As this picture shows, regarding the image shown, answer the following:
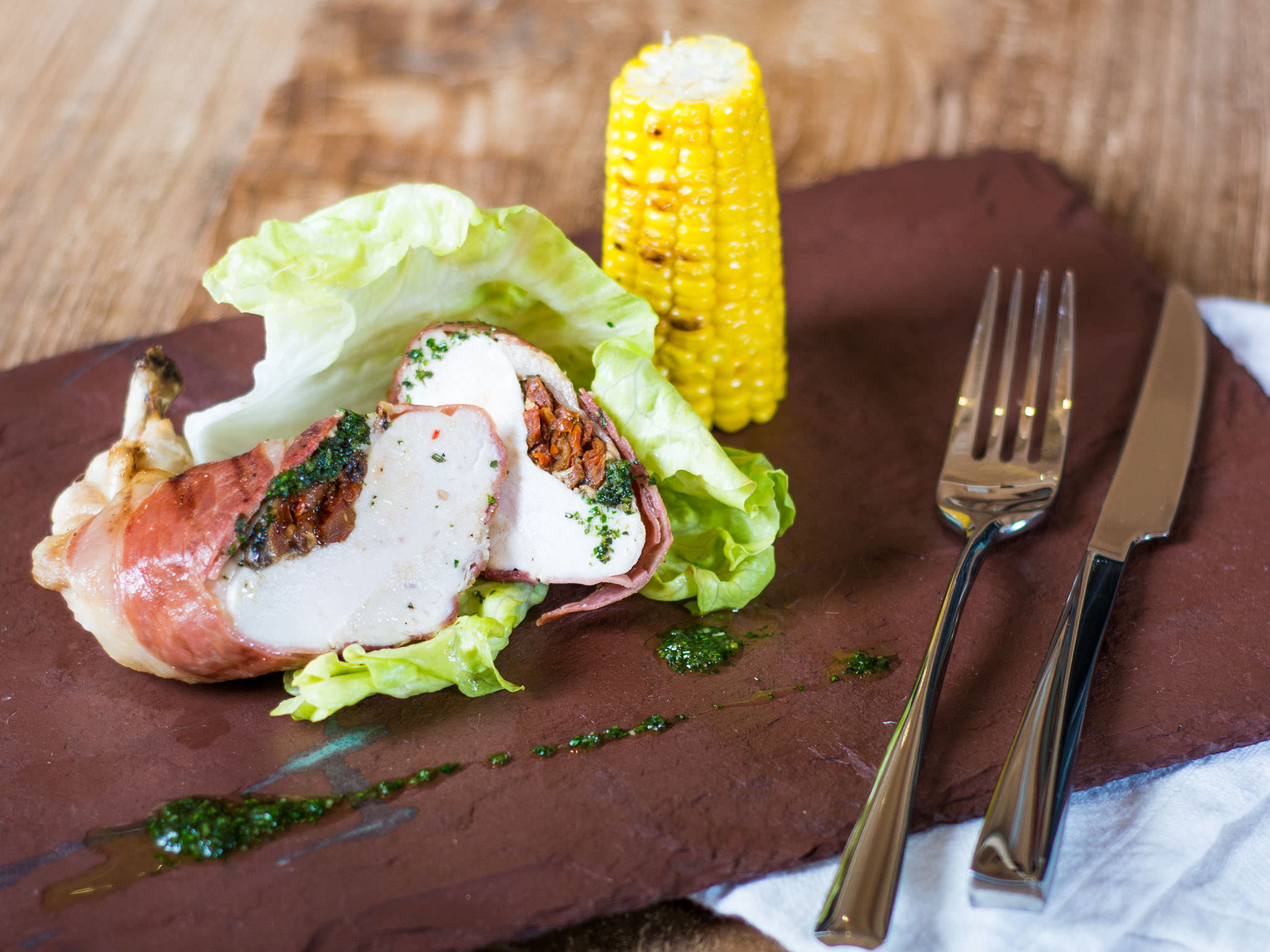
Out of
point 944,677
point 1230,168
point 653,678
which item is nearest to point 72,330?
point 653,678

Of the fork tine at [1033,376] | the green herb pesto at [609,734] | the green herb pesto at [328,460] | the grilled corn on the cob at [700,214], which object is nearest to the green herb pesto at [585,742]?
the green herb pesto at [609,734]

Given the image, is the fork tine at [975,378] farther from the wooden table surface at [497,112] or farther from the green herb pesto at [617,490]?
the wooden table surface at [497,112]

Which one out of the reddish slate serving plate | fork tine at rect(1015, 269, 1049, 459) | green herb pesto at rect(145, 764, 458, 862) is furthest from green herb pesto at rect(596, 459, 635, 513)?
fork tine at rect(1015, 269, 1049, 459)

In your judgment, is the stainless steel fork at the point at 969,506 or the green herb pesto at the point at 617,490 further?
the green herb pesto at the point at 617,490

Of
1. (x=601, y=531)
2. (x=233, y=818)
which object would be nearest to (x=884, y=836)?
(x=601, y=531)

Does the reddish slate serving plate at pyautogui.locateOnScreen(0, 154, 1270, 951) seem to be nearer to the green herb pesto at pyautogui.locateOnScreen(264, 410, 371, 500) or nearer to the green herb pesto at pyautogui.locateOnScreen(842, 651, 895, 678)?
the green herb pesto at pyautogui.locateOnScreen(842, 651, 895, 678)

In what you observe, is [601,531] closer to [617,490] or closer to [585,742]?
[617,490]
